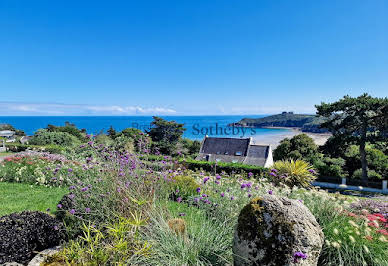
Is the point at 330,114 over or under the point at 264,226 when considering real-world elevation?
over

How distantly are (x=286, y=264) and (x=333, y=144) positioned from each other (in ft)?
74.9

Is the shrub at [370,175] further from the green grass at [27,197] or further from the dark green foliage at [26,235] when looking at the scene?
the dark green foliage at [26,235]

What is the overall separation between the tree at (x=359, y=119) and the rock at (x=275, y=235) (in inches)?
857

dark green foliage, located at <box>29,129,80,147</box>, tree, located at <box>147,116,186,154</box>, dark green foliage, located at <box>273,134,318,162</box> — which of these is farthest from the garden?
tree, located at <box>147,116,186,154</box>

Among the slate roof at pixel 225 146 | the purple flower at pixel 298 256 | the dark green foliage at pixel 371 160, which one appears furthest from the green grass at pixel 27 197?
the dark green foliage at pixel 371 160

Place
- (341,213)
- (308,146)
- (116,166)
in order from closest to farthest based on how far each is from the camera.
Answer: (341,213), (116,166), (308,146)

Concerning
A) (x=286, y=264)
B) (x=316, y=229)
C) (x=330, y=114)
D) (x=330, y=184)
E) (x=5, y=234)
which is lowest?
(x=330, y=184)

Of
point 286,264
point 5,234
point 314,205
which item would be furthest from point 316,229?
point 5,234

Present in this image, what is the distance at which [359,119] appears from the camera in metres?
21.0

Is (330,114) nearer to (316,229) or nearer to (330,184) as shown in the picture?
(330,184)

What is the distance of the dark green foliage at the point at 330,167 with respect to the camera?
71.1 feet

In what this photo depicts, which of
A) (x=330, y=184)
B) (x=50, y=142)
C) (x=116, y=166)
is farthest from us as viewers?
(x=50, y=142)

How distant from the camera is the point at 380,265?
271cm

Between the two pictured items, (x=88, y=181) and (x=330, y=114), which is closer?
(x=88, y=181)
